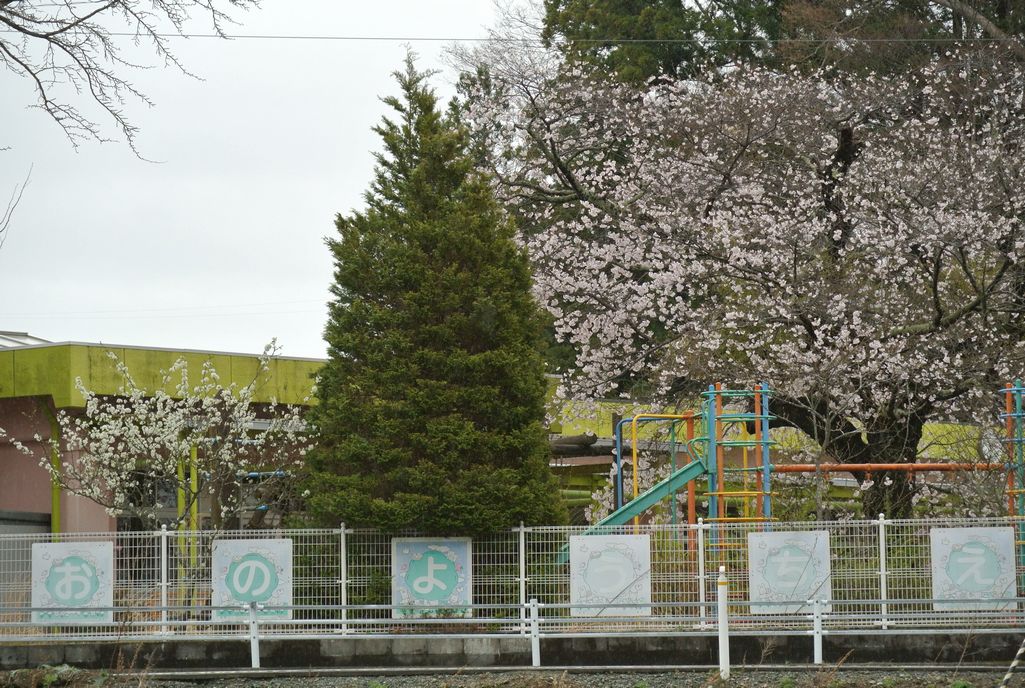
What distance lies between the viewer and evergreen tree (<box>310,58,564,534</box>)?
15570 mm

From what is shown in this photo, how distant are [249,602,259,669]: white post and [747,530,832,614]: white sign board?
540cm

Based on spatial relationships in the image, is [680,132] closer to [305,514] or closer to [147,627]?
[305,514]

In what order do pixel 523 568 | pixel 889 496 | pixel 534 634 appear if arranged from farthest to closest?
pixel 889 496
pixel 523 568
pixel 534 634

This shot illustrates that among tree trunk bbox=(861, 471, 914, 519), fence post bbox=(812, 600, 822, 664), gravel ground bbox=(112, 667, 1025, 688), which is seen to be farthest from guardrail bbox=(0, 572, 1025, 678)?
tree trunk bbox=(861, 471, 914, 519)

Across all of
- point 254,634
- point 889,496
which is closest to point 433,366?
point 254,634

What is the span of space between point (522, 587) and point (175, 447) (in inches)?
281

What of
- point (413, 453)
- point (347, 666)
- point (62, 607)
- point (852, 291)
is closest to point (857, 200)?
point (852, 291)

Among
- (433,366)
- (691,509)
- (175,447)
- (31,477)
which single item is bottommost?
(691,509)

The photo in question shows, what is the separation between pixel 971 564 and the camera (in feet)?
48.0

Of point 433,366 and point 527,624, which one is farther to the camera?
point 433,366

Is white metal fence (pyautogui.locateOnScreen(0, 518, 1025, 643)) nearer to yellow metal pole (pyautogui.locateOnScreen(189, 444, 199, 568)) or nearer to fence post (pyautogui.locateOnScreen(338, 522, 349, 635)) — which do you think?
fence post (pyautogui.locateOnScreen(338, 522, 349, 635))

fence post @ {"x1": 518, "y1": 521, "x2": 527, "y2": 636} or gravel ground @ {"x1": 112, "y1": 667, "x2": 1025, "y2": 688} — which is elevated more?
fence post @ {"x1": 518, "y1": 521, "x2": 527, "y2": 636}

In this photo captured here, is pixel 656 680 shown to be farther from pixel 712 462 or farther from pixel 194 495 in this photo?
pixel 194 495

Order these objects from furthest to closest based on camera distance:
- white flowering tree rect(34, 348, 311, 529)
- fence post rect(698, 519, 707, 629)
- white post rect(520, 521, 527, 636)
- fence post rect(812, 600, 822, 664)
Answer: white flowering tree rect(34, 348, 311, 529) < white post rect(520, 521, 527, 636) < fence post rect(698, 519, 707, 629) < fence post rect(812, 600, 822, 664)
